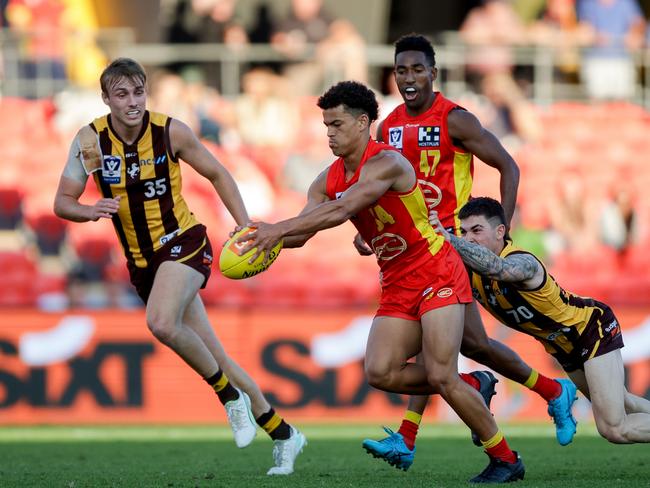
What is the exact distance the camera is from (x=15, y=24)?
17625 millimetres

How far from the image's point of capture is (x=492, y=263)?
6543 millimetres

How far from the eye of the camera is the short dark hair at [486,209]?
6.85 meters

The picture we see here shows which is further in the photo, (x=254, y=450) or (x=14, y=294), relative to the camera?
(x=14, y=294)

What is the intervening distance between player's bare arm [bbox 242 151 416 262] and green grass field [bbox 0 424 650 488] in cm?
147

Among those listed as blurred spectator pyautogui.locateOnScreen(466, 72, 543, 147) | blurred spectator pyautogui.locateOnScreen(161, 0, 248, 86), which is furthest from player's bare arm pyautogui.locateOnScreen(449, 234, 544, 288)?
blurred spectator pyautogui.locateOnScreen(161, 0, 248, 86)

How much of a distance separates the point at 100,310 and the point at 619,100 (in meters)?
9.30

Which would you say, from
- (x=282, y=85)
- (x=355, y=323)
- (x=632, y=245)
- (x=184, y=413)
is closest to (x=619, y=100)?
(x=632, y=245)

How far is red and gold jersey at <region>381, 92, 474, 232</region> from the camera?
296 inches

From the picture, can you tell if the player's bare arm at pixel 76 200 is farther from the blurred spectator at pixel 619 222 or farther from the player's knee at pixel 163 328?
the blurred spectator at pixel 619 222

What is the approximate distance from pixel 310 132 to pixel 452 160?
9.59 meters

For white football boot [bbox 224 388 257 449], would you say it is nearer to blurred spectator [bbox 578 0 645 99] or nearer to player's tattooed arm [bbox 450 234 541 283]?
player's tattooed arm [bbox 450 234 541 283]

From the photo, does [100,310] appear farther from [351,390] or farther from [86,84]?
[86,84]

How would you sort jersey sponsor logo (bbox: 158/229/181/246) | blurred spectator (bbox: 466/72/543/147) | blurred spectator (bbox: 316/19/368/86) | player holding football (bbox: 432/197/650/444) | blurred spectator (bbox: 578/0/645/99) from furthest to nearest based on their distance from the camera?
blurred spectator (bbox: 578/0/645/99), blurred spectator (bbox: 316/19/368/86), blurred spectator (bbox: 466/72/543/147), jersey sponsor logo (bbox: 158/229/181/246), player holding football (bbox: 432/197/650/444)

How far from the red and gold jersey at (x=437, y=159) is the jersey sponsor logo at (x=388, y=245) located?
0.83 metres
